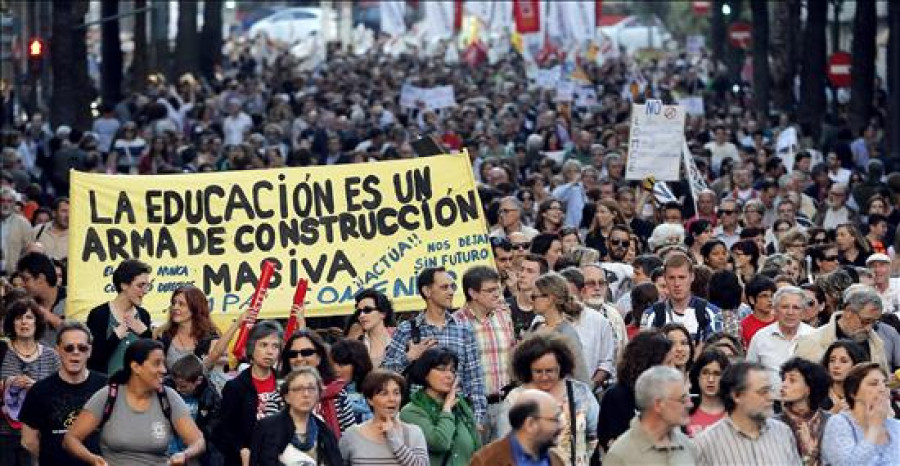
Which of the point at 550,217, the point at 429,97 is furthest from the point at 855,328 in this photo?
the point at 429,97

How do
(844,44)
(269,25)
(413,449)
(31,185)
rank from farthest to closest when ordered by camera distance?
1. (269,25)
2. (844,44)
3. (31,185)
4. (413,449)

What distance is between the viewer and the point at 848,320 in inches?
593

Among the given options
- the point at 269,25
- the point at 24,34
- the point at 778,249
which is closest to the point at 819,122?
the point at 24,34

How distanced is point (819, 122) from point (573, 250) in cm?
2813

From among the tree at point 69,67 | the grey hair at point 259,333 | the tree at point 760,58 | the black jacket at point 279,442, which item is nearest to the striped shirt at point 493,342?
the grey hair at point 259,333

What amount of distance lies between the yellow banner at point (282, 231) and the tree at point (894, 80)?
18.8m

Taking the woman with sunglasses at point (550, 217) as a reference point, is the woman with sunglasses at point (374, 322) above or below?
above

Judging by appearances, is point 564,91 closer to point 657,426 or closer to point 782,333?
point 782,333

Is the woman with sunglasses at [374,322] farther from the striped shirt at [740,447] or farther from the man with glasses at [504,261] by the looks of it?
the striped shirt at [740,447]

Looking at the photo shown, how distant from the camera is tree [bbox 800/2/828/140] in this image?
152ft

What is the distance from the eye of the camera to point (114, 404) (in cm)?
1316

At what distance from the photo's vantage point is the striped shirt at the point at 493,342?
14477 millimetres

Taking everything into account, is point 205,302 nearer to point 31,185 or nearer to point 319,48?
point 31,185

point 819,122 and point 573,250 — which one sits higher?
point 573,250
